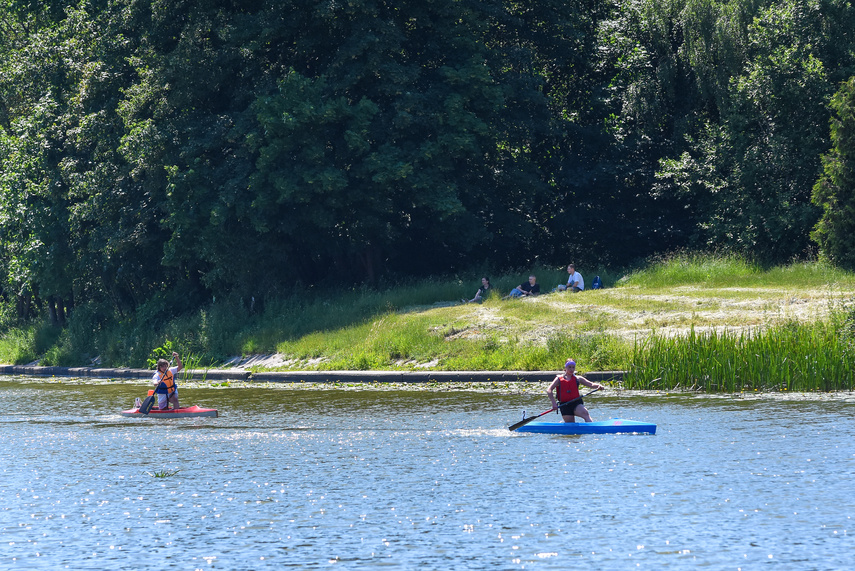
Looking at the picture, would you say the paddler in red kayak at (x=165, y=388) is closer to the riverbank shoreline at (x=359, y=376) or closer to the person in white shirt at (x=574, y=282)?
the riverbank shoreline at (x=359, y=376)

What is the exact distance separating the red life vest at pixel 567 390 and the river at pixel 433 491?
1108 mm

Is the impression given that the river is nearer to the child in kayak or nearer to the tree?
the child in kayak

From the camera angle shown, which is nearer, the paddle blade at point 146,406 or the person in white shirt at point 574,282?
the paddle blade at point 146,406

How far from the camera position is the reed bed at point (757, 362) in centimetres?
2036

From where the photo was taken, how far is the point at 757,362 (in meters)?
20.8

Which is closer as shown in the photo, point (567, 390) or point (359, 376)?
point (567, 390)

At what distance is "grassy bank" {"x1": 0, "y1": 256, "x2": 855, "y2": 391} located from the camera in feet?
69.4

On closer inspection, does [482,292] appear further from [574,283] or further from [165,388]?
[165,388]

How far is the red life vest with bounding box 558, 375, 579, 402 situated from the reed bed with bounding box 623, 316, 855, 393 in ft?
18.4

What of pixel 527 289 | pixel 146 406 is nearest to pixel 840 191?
pixel 527 289

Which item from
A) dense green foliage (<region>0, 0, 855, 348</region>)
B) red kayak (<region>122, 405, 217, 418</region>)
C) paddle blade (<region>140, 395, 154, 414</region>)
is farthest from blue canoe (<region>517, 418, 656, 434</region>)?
dense green foliage (<region>0, 0, 855, 348</region>)

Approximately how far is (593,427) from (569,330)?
11.5 m

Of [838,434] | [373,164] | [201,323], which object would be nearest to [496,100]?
[373,164]

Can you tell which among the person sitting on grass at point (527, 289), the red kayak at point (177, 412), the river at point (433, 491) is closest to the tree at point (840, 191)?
the person sitting on grass at point (527, 289)
